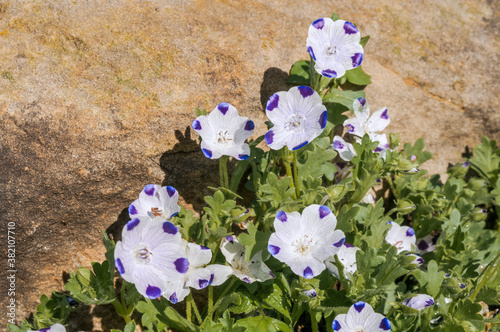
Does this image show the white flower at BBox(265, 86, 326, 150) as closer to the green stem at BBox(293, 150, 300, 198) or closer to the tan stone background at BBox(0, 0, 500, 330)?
the green stem at BBox(293, 150, 300, 198)

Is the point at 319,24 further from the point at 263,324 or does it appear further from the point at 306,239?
the point at 263,324

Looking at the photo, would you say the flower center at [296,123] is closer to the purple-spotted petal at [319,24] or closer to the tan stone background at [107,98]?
the tan stone background at [107,98]

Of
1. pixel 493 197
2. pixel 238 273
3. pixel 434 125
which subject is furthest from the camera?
pixel 434 125

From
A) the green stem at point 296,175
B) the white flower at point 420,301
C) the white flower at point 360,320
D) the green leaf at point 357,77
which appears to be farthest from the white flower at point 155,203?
the green leaf at point 357,77

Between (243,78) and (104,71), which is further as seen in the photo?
(243,78)

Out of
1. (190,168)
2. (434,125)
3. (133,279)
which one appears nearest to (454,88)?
(434,125)

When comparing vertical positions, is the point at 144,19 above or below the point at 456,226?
above

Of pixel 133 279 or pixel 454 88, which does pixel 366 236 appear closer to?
pixel 133 279
